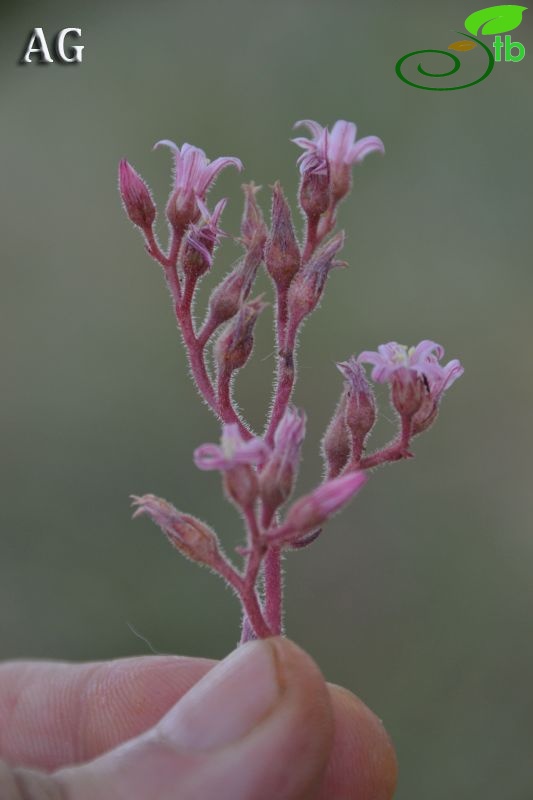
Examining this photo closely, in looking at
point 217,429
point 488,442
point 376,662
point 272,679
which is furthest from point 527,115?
point 272,679

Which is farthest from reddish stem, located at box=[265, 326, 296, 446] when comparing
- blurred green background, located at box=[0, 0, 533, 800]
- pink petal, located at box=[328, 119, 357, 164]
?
blurred green background, located at box=[0, 0, 533, 800]

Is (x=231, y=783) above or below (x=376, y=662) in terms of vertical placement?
above

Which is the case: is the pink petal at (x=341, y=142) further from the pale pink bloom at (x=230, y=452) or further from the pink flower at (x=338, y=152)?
the pale pink bloom at (x=230, y=452)

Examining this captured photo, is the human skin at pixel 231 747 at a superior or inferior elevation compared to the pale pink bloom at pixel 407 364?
inferior

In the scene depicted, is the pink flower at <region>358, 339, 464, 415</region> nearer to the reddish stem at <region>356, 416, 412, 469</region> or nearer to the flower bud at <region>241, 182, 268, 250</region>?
the reddish stem at <region>356, 416, 412, 469</region>

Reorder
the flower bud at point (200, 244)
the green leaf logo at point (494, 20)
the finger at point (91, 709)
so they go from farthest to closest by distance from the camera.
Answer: the green leaf logo at point (494, 20), the finger at point (91, 709), the flower bud at point (200, 244)

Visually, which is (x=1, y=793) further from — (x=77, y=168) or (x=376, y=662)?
(x=77, y=168)

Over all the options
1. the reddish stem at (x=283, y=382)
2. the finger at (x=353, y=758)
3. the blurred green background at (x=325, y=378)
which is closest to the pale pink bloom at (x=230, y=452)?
the reddish stem at (x=283, y=382)
